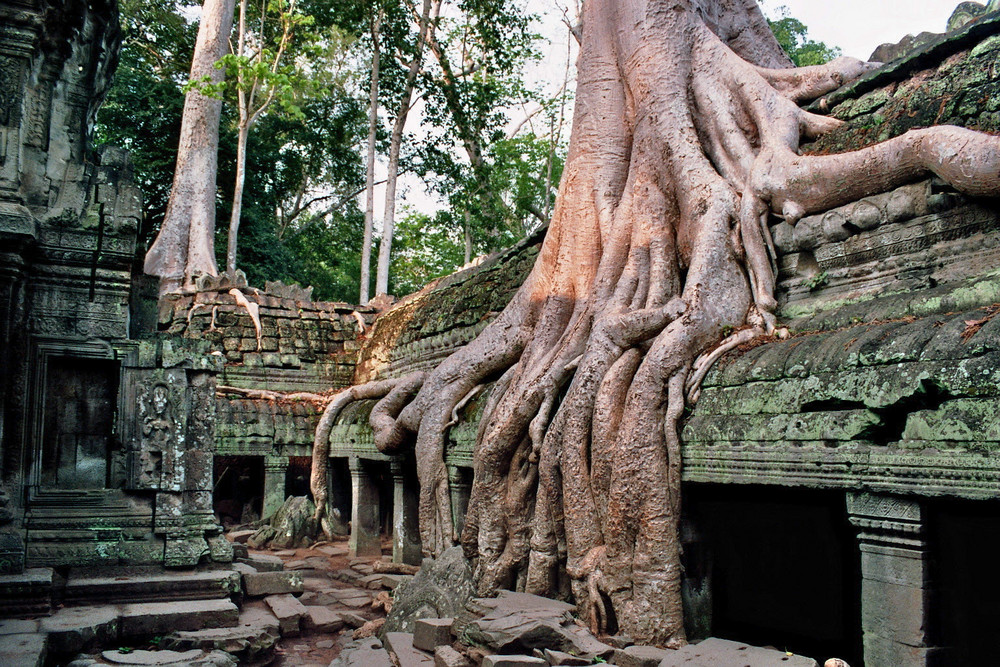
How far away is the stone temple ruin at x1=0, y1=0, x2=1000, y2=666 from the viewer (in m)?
3.79

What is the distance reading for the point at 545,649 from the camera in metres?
4.71

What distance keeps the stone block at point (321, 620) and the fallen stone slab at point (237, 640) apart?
676 millimetres

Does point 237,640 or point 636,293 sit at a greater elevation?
point 636,293

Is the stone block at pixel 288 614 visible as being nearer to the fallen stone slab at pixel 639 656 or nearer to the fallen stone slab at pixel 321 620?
the fallen stone slab at pixel 321 620

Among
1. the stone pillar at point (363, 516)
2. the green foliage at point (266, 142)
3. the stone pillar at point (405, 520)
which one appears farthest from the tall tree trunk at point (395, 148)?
the stone pillar at point (405, 520)

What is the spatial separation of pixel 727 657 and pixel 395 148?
1457 cm

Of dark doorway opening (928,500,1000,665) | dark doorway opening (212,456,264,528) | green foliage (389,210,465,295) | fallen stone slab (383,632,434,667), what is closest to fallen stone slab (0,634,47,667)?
fallen stone slab (383,632,434,667)

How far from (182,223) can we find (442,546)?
1038 centimetres

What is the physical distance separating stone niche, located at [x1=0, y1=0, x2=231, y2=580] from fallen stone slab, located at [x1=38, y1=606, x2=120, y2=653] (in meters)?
0.56

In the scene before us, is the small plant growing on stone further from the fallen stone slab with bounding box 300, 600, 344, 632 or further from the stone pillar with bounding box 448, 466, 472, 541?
the fallen stone slab with bounding box 300, 600, 344, 632

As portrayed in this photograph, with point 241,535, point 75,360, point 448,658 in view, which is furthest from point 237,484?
point 448,658

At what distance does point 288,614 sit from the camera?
592 centimetres

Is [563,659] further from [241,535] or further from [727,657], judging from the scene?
[241,535]

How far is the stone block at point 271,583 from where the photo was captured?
643 cm
